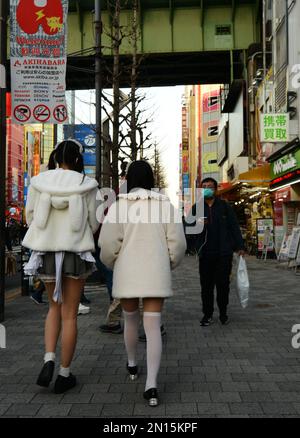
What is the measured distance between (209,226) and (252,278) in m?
6.42

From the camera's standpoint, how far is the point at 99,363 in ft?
15.2

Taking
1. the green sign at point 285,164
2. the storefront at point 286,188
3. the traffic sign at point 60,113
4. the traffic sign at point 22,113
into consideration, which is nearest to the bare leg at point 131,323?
the traffic sign at point 22,113

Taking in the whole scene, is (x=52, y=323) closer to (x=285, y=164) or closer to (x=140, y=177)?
(x=140, y=177)

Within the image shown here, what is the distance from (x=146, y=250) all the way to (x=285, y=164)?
13968 millimetres

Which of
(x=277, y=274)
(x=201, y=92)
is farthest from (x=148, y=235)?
(x=201, y=92)

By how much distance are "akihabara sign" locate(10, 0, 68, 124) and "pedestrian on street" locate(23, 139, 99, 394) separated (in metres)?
3.59

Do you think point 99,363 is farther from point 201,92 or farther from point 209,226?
point 201,92

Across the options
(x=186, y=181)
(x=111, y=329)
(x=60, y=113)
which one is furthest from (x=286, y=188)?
(x=186, y=181)

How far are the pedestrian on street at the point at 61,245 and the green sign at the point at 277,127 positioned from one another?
43.4 ft

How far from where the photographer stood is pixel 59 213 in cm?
377

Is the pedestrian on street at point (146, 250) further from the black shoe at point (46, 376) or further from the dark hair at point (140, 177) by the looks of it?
the black shoe at point (46, 376)

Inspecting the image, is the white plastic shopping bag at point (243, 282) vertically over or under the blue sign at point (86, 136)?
under

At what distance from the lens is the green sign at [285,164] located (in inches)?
603

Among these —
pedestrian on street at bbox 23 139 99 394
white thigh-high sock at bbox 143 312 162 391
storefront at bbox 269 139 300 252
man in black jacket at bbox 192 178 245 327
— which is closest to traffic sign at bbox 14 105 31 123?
man in black jacket at bbox 192 178 245 327
